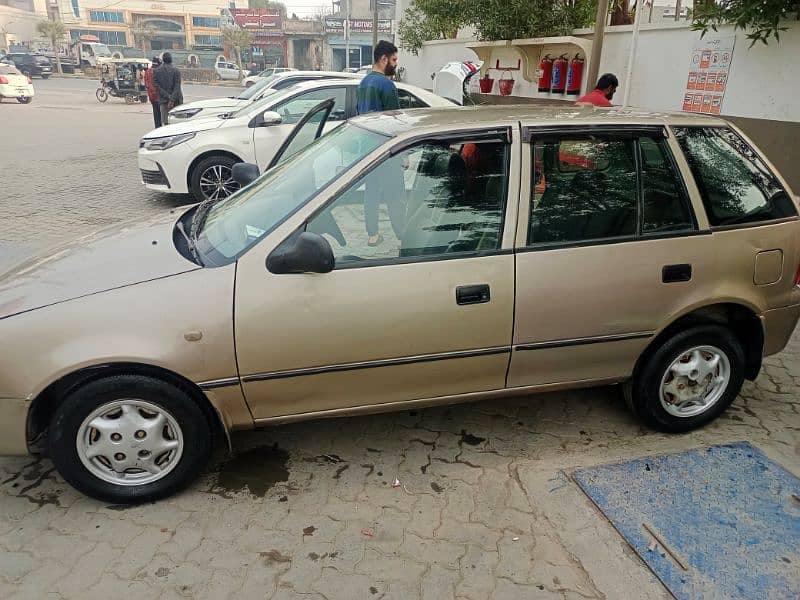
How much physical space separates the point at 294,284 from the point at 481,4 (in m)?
9.31

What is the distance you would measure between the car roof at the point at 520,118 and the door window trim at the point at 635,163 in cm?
3

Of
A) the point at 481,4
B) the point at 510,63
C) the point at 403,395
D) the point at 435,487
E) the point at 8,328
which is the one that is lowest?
the point at 435,487

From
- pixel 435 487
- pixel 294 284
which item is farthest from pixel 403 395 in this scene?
pixel 294 284

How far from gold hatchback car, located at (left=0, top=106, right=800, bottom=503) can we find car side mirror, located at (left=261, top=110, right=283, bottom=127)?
467 cm

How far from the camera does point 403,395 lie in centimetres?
278

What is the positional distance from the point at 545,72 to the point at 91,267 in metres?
8.30

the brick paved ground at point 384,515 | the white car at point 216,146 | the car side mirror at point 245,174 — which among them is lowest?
the brick paved ground at point 384,515

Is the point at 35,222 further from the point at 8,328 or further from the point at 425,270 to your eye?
the point at 425,270

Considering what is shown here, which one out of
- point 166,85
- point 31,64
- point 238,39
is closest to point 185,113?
point 166,85

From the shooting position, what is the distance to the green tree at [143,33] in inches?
2445

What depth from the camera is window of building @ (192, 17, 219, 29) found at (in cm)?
6806

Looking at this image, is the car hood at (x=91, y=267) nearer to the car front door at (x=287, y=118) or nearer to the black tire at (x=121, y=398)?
the black tire at (x=121, y=398)

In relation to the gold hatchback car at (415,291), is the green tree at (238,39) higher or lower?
higher

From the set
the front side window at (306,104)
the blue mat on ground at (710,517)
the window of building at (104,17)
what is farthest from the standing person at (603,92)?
the window of building at (104,17)
